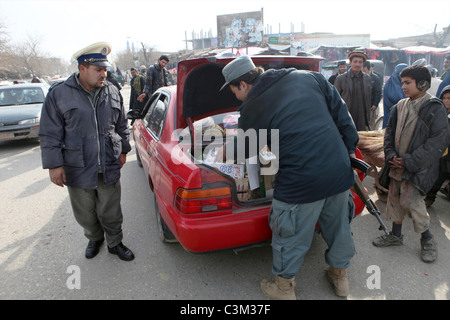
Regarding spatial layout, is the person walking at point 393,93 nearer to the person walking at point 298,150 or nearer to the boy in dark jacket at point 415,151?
the boy in dark jacket at point 415,151

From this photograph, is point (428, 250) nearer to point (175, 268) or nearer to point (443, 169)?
point (443, 169)

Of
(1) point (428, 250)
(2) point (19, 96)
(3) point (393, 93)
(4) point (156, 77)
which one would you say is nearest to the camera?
(1) point (428, 250)

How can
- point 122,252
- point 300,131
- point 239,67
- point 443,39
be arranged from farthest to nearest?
point 443,39 < point 122,252 < point 239,67 < point 300,131

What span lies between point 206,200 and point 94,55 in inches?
63.6

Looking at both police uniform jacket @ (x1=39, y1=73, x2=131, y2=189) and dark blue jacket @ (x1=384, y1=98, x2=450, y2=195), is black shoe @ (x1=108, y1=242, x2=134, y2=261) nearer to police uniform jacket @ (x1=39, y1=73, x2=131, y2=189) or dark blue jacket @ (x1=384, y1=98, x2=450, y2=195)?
police uniform jacket @ (x1=39, y1=73, x2=131, y2=189)

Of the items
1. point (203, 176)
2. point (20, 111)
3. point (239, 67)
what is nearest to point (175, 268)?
point (203, 176)

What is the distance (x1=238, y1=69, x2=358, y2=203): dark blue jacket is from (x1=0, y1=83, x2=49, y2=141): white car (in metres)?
7.19

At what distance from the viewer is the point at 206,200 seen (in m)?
2.09

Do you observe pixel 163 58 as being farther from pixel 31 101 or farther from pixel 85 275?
pixel 85 275

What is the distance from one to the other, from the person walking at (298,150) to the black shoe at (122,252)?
4.81 feet

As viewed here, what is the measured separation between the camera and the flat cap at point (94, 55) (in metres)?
2.42

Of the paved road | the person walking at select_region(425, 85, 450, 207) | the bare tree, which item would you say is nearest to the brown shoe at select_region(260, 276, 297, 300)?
the paved road

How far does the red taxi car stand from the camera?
6.84ft

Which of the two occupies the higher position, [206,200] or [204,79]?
[204,79]
